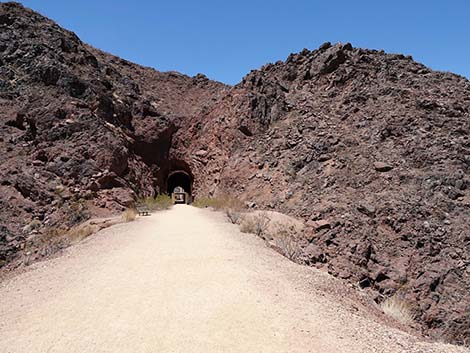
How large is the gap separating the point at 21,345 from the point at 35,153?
16.0 metres

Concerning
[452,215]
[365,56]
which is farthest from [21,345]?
[365,56]

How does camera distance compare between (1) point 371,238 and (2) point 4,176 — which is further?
(2) point 4,176

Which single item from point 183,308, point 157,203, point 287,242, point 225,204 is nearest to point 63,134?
point 157,203

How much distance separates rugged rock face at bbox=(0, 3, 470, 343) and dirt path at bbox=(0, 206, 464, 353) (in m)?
4.40

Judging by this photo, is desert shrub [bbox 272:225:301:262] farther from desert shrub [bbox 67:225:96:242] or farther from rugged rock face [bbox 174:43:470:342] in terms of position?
desert shrub [bbox 67:225:96:242]

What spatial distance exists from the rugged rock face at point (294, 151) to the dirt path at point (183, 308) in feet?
14.4

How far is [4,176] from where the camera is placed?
57.5 feet

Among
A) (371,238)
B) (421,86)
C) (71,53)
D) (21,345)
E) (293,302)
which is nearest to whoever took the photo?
(21,345)

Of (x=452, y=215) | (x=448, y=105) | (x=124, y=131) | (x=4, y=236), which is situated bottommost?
(x=4, y=236)

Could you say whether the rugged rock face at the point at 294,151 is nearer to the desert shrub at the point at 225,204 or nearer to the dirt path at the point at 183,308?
the desert shrub at the point at 225,204

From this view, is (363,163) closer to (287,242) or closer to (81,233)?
(287,242)

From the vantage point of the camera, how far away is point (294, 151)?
2170cm

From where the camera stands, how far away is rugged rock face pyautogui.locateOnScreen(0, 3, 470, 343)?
13.9 m

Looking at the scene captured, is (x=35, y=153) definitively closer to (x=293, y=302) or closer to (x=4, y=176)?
(x=4, y=176)
